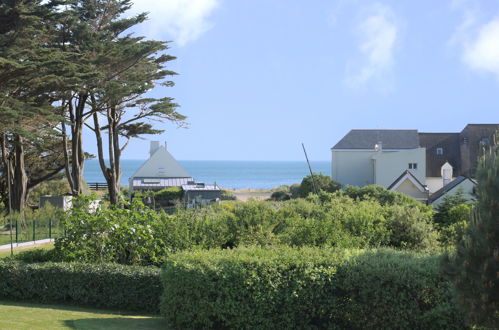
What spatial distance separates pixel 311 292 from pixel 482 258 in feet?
11.6

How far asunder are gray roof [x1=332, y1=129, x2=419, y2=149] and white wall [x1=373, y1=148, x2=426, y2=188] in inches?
361

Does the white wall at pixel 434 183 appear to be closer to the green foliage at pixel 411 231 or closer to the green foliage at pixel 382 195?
the green foliage at pixel 382 195

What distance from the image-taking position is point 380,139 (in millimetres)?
55969

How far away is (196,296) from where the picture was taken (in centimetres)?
868

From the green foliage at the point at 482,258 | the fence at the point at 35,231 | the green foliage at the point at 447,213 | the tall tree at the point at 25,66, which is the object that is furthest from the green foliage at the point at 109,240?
the tall tree at the point at 25,66

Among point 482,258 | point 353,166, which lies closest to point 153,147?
point 353,166

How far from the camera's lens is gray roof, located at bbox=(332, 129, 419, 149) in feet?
182

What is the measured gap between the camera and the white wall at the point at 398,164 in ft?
142

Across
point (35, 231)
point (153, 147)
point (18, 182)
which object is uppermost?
point (153, 147)

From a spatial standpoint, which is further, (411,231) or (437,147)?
(437,147)

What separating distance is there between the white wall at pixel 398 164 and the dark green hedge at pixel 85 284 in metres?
34.4

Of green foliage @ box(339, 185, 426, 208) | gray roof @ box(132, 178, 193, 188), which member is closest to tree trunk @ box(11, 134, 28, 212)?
green foliage @ box(339, 185, 426, 208)

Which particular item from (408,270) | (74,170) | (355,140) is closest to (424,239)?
(408,270)

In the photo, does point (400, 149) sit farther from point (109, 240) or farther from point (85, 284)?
point (85, 284)
